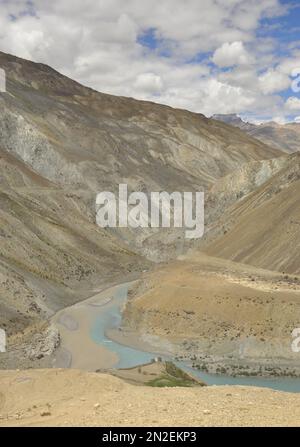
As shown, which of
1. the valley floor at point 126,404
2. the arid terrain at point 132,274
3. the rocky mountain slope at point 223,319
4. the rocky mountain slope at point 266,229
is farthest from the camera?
the rocky mountain slope at point 266,229

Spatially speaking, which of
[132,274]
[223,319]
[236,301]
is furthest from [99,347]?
[132,274]

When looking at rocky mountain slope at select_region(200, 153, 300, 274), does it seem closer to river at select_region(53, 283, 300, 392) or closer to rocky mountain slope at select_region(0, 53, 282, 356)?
river at select_region(53, 283, 300, 392)

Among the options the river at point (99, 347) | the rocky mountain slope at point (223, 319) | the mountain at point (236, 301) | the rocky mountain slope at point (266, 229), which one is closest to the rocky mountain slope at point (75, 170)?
the river at point (99, 347)

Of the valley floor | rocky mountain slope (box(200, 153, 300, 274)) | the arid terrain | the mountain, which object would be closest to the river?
the arid terrain

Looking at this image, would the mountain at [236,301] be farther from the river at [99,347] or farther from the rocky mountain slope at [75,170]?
the rocky mountain slope at [75,170]

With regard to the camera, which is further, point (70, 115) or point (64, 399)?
point (70, 115)

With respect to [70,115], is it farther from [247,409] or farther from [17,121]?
[247,409]

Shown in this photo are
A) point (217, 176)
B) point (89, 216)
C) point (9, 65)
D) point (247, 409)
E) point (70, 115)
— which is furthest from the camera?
point (9, 65)

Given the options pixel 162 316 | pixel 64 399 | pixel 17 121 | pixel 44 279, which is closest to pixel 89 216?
pixel 17 121
